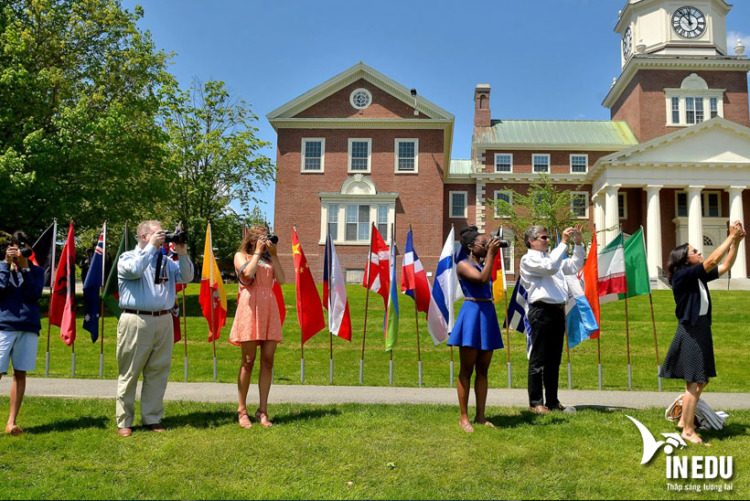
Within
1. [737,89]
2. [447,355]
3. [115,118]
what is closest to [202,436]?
[447,355]

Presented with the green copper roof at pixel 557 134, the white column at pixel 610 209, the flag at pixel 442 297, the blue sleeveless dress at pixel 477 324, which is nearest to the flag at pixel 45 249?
the flag at pixel 442 297

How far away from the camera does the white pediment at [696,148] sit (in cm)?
3588

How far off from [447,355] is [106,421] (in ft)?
28.0

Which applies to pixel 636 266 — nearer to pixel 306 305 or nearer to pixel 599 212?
pixel 306 305

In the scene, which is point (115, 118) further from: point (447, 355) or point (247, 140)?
point (447, 355)

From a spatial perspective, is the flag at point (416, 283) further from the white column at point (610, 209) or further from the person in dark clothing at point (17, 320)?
the white column at point (610, 209)

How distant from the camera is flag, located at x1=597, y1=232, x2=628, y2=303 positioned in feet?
31.4

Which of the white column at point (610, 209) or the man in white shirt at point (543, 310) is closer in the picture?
the man in white shirt at point (543, 310)

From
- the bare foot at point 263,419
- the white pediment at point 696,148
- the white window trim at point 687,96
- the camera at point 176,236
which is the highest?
the white window trim at point 687,96

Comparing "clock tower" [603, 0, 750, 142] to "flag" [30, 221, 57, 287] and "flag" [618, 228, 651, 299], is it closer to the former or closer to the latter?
"flag" [618, 228, 651, 299]

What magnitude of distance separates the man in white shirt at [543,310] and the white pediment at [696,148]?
32650 mm

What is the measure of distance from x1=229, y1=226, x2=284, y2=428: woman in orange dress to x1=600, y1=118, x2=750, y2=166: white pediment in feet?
113

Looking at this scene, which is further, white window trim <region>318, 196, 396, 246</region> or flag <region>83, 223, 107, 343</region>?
white window trim <region>318, 196, 396, 246</region>

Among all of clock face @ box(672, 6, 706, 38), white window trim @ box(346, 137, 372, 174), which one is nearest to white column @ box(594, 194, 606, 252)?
clock face @ box(672, 6, 706, 38)
